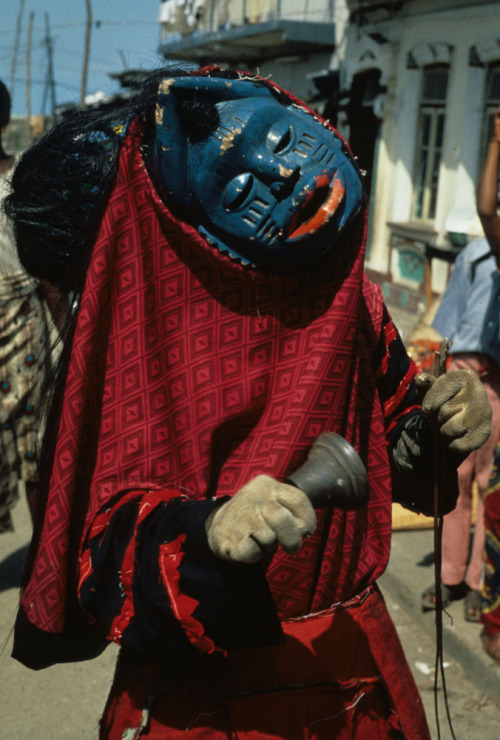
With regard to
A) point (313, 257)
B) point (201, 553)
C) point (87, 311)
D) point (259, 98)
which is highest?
point (259, 98)

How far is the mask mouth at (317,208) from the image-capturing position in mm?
1483

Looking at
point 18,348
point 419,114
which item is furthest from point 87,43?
point 18,348

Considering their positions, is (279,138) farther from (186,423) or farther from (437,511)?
(437,511)

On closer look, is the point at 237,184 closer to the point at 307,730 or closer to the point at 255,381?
the point at 255,381

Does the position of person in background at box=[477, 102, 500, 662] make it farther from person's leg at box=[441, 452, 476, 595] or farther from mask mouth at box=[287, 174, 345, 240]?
mask mouth at box=[287, 174, 345, 240]

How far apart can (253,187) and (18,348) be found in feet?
2.82

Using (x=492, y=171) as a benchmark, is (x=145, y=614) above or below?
below

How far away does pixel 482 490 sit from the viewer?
426 cm

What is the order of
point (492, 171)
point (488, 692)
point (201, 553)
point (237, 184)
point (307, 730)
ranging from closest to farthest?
point (201, 553) → point (237, 184) → point (307, 730) → point (488, 692) → point (492, 171)

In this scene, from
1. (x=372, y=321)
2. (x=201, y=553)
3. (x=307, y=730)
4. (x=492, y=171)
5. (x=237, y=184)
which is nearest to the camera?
(x=201, y=553)

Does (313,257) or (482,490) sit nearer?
(313,257)

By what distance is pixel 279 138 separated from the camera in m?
1.50

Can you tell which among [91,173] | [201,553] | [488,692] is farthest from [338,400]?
[488,692]

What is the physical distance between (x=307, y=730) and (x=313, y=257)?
90cm
